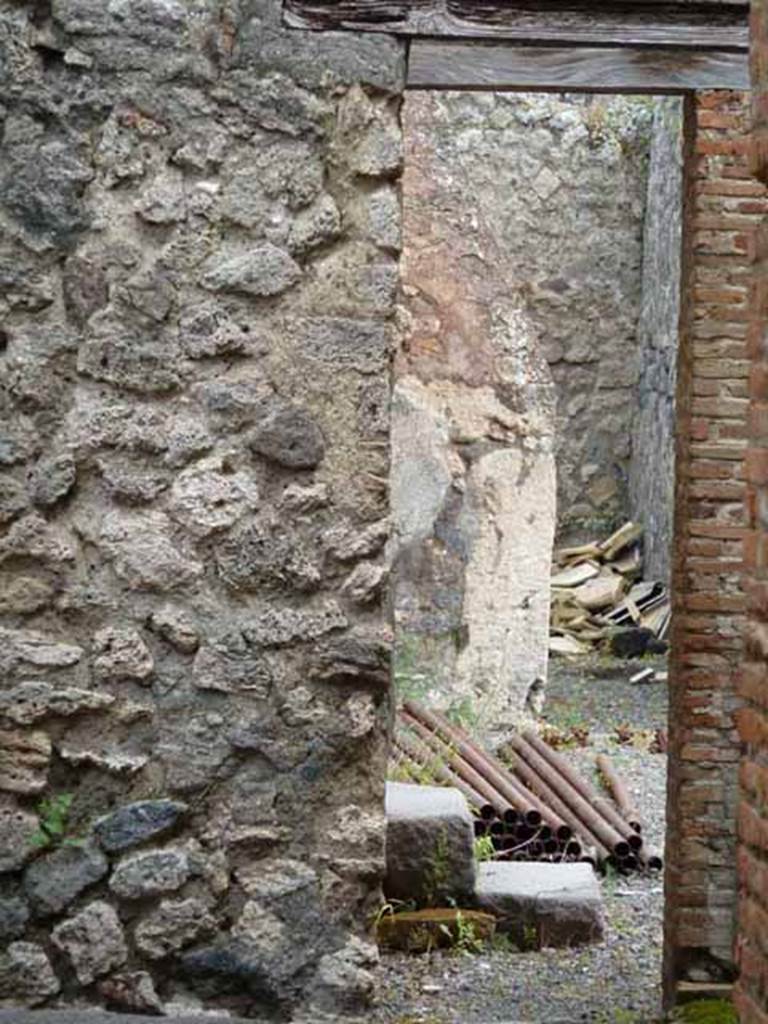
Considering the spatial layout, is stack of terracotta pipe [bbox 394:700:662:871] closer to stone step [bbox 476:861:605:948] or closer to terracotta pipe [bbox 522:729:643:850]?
terracotta pipe [bbox 522:729:643:850]

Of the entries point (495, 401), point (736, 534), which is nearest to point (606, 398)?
point (495, 401)

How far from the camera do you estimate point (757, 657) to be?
→ 12.8 ft

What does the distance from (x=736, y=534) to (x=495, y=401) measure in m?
4.27

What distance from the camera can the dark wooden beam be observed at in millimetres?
5254

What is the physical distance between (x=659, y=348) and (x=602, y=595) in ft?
6.46

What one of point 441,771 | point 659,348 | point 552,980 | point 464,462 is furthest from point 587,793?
point 659,348

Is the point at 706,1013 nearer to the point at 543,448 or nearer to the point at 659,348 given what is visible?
the point at 543,448

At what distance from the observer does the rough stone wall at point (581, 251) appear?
16.5m

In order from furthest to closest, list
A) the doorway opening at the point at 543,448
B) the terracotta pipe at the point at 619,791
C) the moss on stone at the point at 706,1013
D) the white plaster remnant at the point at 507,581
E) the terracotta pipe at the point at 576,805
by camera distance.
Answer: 1. the white plaster remnant at the point at 507,581
2. the doorway opening at the point at 543,448
3. the terracotta pipe at the point at 619,791
4. the terracotta pipe at the point at 576,805
5. the moss on stone at the point at 706,1013

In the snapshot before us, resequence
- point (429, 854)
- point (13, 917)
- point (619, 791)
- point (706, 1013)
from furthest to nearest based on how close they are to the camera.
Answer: point (619, 791), point (429, 854), point (706, 1013), point (13, 917)

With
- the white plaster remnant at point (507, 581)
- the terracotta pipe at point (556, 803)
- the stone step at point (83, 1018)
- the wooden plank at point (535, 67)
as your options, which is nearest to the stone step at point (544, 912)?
the terracotta pipe at point (556, 803)

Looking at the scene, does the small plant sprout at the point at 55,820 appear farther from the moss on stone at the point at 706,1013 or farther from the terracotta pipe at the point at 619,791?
the terracotta pipe at the point at 619,791

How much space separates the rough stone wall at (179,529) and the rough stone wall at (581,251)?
11.3 meters

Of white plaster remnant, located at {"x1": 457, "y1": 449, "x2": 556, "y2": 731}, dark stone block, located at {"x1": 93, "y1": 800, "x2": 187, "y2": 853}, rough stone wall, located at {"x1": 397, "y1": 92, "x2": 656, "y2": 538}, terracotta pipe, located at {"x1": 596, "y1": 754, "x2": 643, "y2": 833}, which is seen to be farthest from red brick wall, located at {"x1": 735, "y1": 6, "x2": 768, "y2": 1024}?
rough stone wall, located at {"x1": 397, "y1": 92, "x2": 656, "y2": 538}
